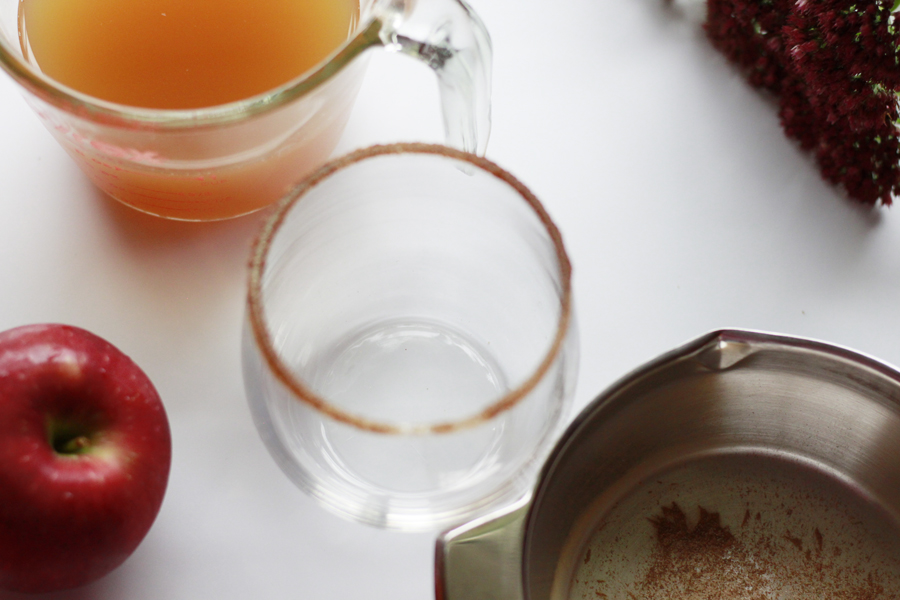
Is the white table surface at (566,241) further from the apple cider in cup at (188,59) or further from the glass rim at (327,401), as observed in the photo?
the glass rim at (327,401)

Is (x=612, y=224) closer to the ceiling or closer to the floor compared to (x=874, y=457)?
closer to the ceiling

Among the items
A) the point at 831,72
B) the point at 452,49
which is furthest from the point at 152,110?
the point at 831,72

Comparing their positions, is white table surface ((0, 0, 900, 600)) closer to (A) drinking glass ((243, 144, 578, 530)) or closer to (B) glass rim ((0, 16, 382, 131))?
(A) drinking glass ((243, 144, 578, 530))

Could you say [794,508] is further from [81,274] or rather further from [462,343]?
[81,274]

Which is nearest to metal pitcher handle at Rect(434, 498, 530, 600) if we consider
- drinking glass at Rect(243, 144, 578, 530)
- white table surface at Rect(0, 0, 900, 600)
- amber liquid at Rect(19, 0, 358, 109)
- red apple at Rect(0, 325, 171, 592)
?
drinking glass at Rect(243, 144, 578, 530)

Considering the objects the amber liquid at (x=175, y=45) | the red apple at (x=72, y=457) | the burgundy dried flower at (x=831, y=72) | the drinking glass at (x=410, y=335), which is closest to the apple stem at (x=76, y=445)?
the red apple at (x=72, y=457)

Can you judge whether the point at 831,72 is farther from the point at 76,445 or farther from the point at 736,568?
the point at 76,445

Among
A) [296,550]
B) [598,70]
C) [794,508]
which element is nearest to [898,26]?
[598,70]
